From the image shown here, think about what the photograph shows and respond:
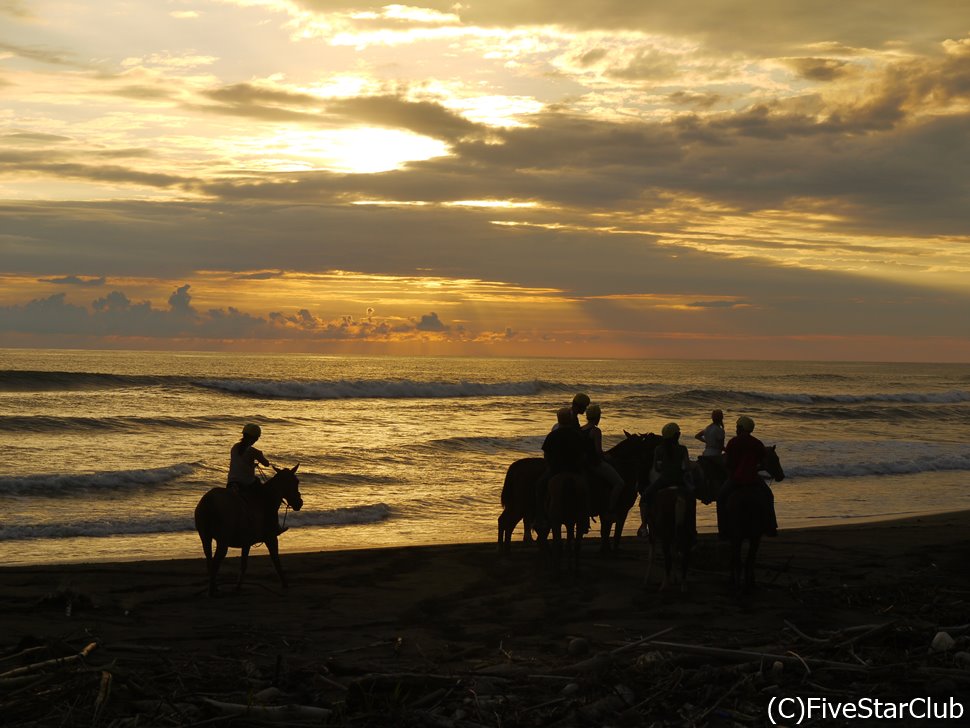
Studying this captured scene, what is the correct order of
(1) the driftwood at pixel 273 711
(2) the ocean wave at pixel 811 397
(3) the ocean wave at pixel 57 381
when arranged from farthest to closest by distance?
(2) the ocean wave at pixel 811 397 < (3) the ocean wave at pixel 57 381 < (1) the driftwood at pixel 273 711

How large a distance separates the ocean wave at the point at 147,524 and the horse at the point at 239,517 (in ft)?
20.7

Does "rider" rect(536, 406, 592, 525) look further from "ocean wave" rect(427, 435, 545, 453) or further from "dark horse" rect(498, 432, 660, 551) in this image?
"ocean wave" rect(427, 435, 545, 453)

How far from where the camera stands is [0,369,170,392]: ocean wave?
5200 cm

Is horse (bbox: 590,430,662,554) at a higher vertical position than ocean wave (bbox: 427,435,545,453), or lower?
higher

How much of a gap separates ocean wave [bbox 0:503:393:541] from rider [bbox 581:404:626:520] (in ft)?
24.6

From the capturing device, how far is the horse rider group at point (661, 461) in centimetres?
1131

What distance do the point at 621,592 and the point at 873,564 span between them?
14.6ft

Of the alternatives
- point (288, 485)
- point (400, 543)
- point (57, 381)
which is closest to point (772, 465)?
point (288, 485)

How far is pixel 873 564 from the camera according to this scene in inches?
546

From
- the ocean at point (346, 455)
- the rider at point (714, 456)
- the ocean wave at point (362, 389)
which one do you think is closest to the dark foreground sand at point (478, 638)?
the rider at point (714, 456)

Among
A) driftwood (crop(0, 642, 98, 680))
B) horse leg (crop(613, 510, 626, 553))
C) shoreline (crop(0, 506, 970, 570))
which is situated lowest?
shoreline (crop(0, 506, 970, 570))

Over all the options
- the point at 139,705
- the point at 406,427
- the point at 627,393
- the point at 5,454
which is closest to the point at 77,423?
the point at 5,454

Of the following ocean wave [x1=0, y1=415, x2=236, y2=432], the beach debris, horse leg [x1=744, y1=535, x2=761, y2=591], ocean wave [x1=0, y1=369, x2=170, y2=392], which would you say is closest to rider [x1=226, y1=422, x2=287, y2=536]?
horse leg [x1=744, y1=535, x2=761, y2=591]

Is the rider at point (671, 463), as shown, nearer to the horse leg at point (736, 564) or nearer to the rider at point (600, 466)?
the horse leg at point (736, 564)
